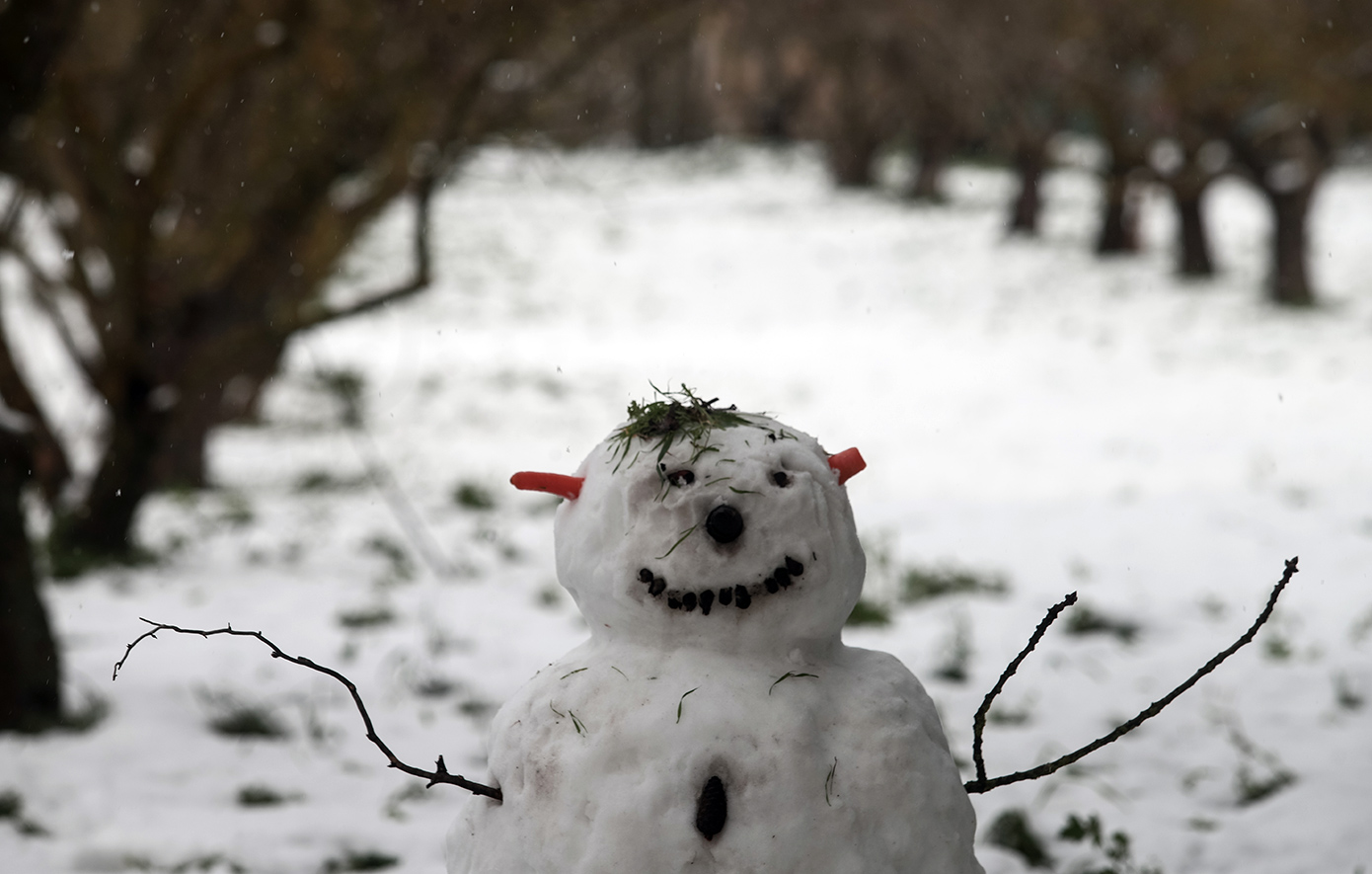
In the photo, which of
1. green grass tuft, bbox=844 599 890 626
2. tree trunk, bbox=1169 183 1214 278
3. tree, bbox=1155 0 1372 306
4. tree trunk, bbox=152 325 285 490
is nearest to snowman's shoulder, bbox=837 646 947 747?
green grass tuft, bbox=844 599 890 626

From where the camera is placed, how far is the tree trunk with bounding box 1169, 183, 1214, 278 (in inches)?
581

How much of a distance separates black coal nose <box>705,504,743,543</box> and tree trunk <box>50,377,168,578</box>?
4336 millimetres

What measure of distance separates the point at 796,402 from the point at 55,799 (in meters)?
7.29

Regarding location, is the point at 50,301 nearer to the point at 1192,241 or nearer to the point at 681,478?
the point at 681,478

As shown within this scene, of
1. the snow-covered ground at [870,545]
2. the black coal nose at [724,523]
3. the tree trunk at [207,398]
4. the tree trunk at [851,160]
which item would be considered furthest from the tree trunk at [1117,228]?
the black coal nose at [724,523]

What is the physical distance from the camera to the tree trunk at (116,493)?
5.36 meters

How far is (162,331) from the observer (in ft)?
20.5

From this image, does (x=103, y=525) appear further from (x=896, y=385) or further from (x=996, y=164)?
(x=996, y=164)

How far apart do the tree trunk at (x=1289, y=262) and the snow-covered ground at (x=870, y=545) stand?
1.49 feet

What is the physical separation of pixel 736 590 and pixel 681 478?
18cm

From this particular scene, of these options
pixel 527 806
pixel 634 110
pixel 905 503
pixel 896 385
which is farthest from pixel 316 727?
pixel 634 110

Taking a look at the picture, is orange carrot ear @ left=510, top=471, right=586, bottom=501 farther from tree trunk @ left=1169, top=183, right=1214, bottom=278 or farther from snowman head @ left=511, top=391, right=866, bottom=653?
tree trunk @ left=1169, top=183, right=1214, bottom=278

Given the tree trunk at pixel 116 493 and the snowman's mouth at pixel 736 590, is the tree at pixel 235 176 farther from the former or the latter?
the snowman's mouth at pixel 736 590

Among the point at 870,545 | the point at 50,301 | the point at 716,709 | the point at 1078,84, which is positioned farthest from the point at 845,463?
the point at 1078,84
